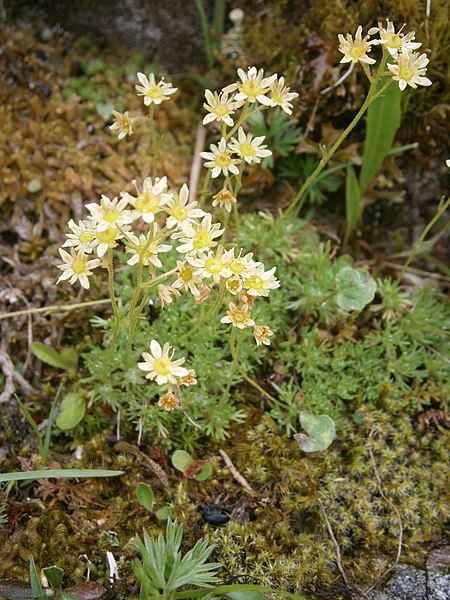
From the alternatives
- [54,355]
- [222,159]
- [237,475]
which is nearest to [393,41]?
[222,159]

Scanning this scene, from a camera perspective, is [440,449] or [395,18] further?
[395,18]

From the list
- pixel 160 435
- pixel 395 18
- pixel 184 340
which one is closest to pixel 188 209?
pixel 184 340

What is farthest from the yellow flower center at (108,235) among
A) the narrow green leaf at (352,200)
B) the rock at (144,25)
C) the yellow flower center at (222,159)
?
the rock at (144,25)

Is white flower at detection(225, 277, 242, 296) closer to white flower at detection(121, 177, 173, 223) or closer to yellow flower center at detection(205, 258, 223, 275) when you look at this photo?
yellow flower center at detection(205, 258, 223, 275)

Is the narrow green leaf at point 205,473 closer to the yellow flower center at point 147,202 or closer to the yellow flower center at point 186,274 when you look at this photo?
the yellow flower center at point 186,274

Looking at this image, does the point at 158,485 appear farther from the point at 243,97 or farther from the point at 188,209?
the point at 243,97
